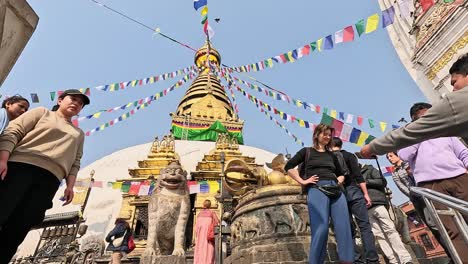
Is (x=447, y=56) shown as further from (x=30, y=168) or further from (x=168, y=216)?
(x=30, y=168)

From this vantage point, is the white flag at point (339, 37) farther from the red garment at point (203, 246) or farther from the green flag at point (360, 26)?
the red garment at point (203, 246)

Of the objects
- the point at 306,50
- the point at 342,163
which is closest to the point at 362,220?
the point at 342,163

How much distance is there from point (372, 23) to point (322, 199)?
6.17 m

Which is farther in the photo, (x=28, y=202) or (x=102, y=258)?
(x=102, y=258)

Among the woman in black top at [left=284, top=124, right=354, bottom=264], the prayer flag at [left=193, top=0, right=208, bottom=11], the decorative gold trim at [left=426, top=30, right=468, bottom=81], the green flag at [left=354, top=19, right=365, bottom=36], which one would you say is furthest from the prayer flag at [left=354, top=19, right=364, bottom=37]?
the prayer flag at [left=193, top=0, right=208, bottom=11]

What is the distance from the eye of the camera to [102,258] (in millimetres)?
9242

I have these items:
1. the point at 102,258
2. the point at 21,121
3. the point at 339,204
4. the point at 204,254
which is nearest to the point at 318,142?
the point at 339,204

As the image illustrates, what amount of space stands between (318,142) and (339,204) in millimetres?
732

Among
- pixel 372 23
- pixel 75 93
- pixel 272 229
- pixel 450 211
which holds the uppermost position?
pixel 372 23

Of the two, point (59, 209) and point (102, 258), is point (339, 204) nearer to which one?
point (102, 258)

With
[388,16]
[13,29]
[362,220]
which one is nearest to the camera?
[13,29]

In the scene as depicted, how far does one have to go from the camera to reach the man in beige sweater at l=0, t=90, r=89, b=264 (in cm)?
203

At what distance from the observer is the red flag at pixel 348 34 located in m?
7.42

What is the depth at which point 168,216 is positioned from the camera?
18.0ft
